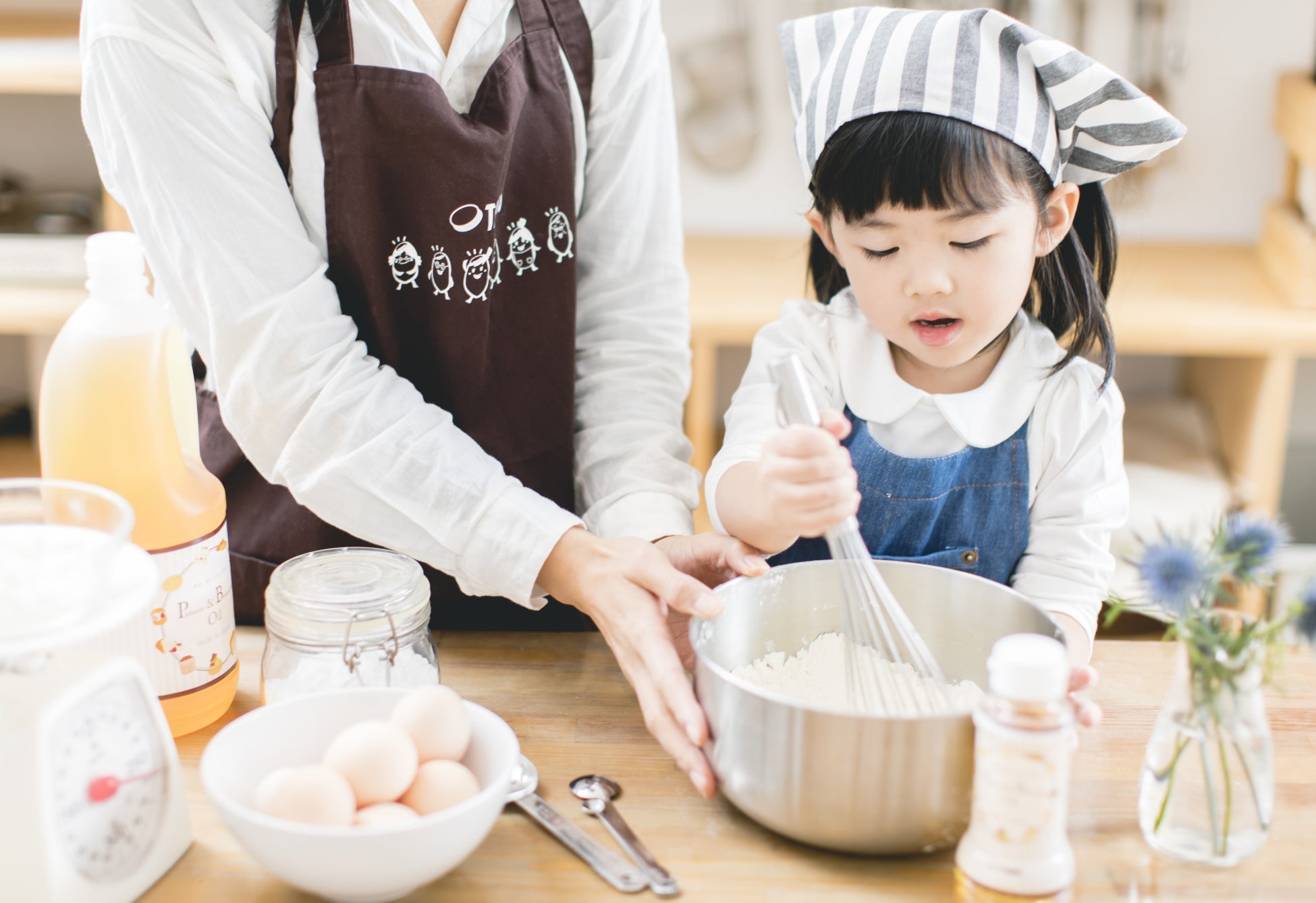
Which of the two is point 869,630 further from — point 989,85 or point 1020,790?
point 989,85

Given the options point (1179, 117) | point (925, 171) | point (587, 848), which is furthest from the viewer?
point (1179, 117)

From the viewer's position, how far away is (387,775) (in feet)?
2.43

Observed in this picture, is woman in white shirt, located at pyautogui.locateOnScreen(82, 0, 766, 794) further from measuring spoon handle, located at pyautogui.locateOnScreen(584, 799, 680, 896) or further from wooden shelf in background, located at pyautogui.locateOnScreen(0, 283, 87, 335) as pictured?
wooden shelf in background, located at pyautogui.locateOnScreen(0, 283, 87, 335)

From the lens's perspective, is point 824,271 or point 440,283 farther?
point 824,271

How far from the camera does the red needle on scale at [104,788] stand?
→ 28.4 inches

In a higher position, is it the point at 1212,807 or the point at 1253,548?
the point at 1253,548

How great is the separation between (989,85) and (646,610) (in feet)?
1.62

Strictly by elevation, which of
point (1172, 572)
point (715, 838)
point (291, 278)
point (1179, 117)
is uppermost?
point (1179, 117)

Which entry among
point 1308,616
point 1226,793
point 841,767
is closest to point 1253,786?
point 1226,793

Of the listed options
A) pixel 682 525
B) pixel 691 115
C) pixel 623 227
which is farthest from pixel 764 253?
pixel 682 525

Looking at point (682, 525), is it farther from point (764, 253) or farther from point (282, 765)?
point (764, 253)

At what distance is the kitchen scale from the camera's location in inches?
27.0

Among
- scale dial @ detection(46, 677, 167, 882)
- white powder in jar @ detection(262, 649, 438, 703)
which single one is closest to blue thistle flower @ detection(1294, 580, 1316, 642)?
white powder in jar @ detection(262, 649, 438, 703)

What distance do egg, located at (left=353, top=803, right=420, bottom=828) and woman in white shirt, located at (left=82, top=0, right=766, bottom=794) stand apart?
0.20 m
